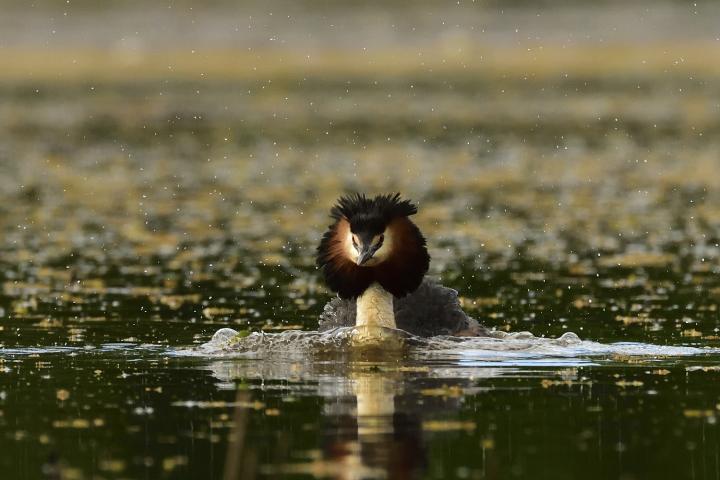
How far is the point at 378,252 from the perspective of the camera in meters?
17.8

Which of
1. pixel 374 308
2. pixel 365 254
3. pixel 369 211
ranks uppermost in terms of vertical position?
pixel 369 211

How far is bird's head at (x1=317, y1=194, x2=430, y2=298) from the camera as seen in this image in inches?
699

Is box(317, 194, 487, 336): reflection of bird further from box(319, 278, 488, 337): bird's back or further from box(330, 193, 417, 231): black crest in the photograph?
box(319, 278, 488, 337): bird's back

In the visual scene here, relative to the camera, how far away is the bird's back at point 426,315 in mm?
18812

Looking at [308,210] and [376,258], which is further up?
[308,210]

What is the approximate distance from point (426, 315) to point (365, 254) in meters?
1.87

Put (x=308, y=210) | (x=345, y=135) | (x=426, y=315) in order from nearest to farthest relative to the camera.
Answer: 1. (x=426, y=315)
2. (x=308, y=210)
3. (x=345, y=135)

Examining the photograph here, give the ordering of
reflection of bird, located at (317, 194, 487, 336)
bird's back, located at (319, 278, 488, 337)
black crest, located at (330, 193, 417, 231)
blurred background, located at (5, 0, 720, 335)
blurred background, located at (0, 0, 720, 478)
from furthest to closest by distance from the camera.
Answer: blurred background, located at (5, 0, 720, 335), bird's back, located at (319, 278, 488, 337), reflection of bird, located at (317, 194, 487, 336), black crest, located at (330, 193, 417, 231), blurred background, located at (0, 0, 720, 478)

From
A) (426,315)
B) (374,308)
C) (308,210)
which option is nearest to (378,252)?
(374,308)

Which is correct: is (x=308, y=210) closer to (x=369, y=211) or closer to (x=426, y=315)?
(x=426, y=315)

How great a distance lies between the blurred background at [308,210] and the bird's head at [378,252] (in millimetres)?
2039

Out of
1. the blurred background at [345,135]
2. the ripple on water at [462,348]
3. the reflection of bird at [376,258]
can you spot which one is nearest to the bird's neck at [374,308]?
the reflection of bird at [376,258]

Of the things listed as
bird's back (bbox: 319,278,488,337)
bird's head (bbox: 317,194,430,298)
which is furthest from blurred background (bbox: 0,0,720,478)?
bird's head (bbox: 317,194,430,298)

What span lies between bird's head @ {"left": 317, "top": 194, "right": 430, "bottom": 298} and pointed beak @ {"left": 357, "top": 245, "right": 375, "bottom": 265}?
3.8 inches
